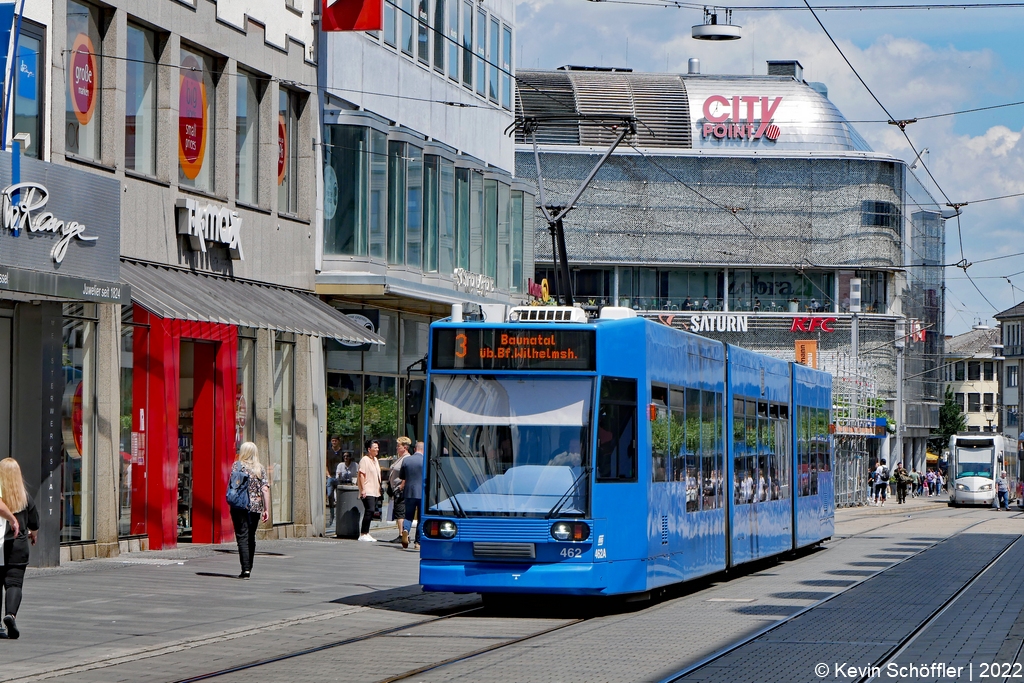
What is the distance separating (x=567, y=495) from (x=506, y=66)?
24.7 meters

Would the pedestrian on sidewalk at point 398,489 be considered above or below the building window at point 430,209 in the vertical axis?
below

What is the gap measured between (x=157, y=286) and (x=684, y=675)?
12.2 metres

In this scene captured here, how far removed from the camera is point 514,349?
15.6 m

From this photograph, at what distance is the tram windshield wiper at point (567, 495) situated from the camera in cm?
1505

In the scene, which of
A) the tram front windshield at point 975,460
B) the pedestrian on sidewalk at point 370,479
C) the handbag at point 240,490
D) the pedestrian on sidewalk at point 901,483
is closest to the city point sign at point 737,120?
the pedestrian on sidewalk at point 901,483

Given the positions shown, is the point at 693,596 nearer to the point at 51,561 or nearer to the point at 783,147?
the point at 51,561

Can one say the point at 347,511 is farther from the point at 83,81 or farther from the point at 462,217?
the point at 83,81

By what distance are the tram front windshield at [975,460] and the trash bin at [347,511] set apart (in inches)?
1695

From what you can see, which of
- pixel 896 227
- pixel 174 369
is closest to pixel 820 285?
pixel 896 227

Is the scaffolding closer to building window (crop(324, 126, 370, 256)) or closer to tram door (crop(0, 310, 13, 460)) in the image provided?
building window (crop(324, 126, 370, 256))

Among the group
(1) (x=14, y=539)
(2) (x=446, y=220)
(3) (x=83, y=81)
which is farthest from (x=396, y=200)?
(1) (x=14, y=539)

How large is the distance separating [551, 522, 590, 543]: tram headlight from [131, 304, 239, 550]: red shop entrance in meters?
9.09

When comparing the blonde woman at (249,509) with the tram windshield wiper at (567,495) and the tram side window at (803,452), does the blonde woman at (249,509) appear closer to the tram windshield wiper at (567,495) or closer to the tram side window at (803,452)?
the tram windshield wiper at (567,495)

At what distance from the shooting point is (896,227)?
8744cm
